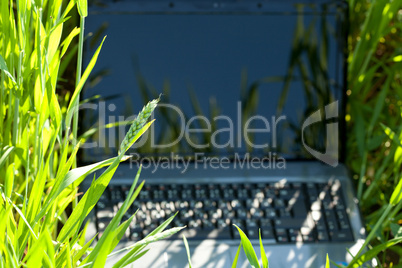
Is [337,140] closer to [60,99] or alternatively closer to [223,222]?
[223,222]

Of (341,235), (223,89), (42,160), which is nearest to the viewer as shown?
(42,160)

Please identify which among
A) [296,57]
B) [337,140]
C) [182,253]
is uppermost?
[296,57]

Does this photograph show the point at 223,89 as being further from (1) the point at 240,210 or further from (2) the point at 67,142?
(2) the point at 67,142

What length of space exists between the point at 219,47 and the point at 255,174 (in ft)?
0.56

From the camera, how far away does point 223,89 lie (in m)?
0.81

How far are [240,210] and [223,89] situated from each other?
0.17 m

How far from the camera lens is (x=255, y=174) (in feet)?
2.57

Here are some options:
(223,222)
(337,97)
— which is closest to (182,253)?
(223,222)

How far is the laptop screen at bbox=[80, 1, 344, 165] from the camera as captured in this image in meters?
0.79

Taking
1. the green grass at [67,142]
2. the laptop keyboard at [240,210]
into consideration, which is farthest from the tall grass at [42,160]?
the laptop keyboard at [240,210]

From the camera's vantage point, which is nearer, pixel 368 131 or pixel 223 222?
pixel 223 222

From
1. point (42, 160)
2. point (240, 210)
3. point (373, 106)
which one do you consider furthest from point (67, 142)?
point (373, 106)

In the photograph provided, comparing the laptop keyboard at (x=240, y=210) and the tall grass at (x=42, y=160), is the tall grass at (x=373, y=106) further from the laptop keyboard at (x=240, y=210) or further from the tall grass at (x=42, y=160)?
the tall grass at (x=42, y=160)

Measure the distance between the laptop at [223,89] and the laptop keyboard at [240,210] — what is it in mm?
12
